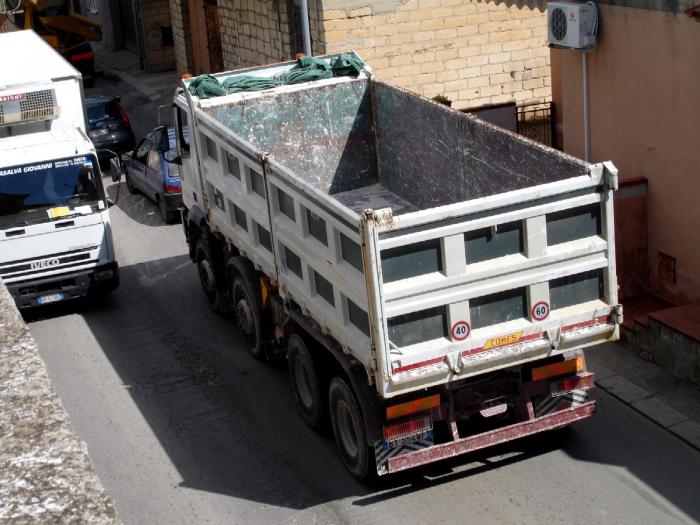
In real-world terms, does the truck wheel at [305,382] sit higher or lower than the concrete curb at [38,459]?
lower

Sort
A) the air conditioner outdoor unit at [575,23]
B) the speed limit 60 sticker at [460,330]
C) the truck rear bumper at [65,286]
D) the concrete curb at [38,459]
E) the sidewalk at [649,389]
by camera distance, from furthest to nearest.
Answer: the truck rear bumper at [65,286], the air conditioner outdoor unit at [575,23], the sidewalk at [649,389], the speed limit 60 sticker at [460,330], the concrete curb at [38,459]

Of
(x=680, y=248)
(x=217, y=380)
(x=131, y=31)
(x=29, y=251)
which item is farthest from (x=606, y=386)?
(x=131, y=31)

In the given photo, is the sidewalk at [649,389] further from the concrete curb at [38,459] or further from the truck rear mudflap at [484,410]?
the concrete curb at [38,459]

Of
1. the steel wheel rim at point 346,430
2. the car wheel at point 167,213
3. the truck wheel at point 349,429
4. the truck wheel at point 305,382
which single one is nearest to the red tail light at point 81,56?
the car wheel at point 167,213

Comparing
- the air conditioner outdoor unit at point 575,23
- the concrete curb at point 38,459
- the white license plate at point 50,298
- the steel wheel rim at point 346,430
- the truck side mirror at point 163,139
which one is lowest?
the steel wheel rim at point 346,430

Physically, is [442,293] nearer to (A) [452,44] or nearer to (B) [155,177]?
(B) [155,177]

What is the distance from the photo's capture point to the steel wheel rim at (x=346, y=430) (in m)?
10.4

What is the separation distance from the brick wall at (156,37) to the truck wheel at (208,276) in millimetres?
19296

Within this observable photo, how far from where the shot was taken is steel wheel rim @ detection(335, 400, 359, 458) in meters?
10.4

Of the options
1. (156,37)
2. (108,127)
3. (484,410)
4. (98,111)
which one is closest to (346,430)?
(484,410)

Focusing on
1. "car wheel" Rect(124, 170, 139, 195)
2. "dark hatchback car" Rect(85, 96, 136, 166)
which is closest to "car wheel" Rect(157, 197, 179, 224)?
"car wheel" Rect(124, 170, 139, 195)

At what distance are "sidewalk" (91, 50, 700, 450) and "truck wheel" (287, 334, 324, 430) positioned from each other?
307cm

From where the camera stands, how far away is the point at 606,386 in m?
12.0

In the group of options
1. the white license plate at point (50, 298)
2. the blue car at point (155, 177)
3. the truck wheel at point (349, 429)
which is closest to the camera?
the truck wheel at point (349, 429)
